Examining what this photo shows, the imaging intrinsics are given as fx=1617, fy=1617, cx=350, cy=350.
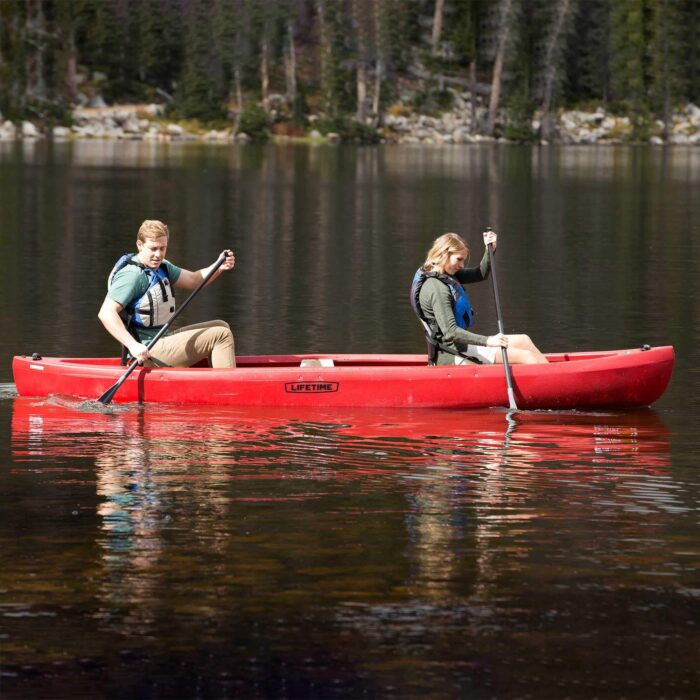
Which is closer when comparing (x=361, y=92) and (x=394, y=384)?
(x=394, y=384)

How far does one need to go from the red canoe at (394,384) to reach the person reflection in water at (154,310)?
0.22 metres

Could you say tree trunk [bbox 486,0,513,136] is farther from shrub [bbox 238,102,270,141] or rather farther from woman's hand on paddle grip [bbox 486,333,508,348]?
woman's hand on paddle grip [bbox 486,333,508,348]

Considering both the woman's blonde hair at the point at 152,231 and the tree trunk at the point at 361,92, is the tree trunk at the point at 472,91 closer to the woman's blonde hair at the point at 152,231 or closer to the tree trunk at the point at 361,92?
the tree trunk at the point at 361,92

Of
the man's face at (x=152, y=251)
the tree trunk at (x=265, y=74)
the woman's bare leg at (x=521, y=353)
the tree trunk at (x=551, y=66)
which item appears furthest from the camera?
the tree trunk at (x=265, y=74)

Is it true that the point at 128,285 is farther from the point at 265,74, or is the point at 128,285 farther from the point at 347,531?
the point at 265,74

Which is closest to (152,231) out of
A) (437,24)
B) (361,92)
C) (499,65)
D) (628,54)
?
(361,92)

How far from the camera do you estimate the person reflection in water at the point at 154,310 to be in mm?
13352

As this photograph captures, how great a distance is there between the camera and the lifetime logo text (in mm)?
13656

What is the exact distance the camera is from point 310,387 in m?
13.7

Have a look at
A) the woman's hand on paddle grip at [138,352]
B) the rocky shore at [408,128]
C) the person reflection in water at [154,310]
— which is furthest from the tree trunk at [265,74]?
the woman's hand on paddle grip at [138,352]

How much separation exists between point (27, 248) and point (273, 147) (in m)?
67.0

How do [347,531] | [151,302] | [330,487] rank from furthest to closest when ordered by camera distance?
[151,302] → [330,487] → [347,531]

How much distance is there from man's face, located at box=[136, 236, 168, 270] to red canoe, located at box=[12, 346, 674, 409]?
93 centimetres

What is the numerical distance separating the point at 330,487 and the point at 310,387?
2884mm
